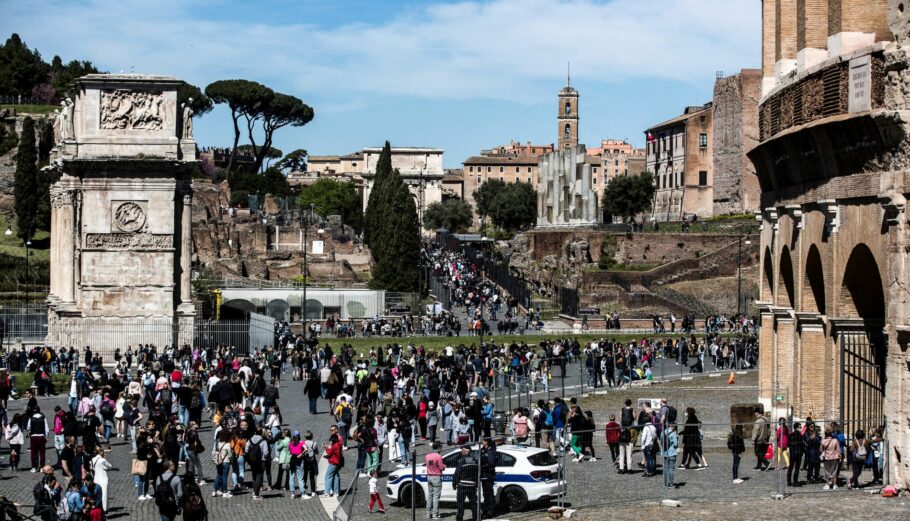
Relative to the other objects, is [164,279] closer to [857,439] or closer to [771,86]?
[771,86]

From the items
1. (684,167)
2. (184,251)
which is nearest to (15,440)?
(184,251)

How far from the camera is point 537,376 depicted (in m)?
37.9

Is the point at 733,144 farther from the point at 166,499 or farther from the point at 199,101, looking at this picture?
the point at 166,499

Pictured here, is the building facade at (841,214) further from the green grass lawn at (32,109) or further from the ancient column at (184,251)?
the green grass lawn at (32,109)

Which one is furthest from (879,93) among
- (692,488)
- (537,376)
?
(537,376)

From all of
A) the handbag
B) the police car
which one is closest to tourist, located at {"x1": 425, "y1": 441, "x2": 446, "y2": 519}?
the police car

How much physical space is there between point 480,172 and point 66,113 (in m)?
144

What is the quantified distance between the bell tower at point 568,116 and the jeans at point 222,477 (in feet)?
507

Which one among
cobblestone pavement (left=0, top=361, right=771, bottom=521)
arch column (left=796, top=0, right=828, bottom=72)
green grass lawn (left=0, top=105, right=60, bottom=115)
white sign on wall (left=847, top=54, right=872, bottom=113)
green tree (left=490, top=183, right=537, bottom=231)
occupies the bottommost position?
cobblestone pavement (left=0, top=361, right=771, bottom=521)

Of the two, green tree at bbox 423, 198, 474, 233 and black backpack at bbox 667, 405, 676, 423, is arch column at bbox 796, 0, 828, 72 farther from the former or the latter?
green tree at bbox 423, 198, 474, 233

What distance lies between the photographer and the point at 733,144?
10144 cm

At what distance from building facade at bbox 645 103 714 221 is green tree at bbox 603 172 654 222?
1630 millimetres

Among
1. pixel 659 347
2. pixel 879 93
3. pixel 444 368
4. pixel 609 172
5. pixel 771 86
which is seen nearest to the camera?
pixel 879 93

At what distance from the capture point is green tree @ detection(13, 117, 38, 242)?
7881 centimetres
